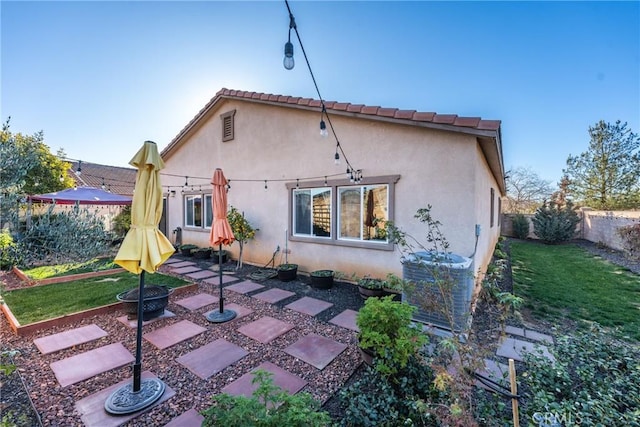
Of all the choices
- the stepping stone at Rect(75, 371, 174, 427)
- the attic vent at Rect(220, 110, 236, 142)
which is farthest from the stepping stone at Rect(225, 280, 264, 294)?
the attic vent at Rect(220, 110, 236, 142)

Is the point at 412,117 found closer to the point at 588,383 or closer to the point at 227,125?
the point at 588,383

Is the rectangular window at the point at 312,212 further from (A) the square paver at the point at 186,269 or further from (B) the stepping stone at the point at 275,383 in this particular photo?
(B) the stepping stone at the point at 275,383

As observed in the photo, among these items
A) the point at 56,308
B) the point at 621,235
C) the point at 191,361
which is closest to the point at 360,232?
the point at 191,361

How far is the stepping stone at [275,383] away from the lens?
2814 mm

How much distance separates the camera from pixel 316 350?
3.63 meters

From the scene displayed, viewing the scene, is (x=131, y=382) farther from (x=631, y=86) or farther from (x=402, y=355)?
(x=631, y=86)

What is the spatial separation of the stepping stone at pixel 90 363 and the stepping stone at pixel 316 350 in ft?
7.36

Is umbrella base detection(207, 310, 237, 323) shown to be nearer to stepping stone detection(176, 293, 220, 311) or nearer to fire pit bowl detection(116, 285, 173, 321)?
stepping stone detection(176, 293, 220, 311)

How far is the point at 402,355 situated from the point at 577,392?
4.88ft

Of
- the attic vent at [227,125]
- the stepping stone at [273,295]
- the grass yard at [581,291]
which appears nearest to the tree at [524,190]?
the grass yard at [581,291]

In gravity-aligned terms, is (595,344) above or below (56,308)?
above

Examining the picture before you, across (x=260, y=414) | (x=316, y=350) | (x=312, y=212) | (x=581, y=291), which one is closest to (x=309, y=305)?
(x=316, y=350)

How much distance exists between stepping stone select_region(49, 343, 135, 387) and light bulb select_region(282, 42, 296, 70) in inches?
167

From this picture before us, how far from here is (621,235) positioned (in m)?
11.5
